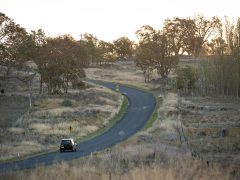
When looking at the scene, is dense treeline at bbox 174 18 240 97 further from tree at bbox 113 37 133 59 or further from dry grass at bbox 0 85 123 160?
tree at bbox 113 37 133 59

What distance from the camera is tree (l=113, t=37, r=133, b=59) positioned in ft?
522

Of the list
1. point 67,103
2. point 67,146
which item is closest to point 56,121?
point 67,103

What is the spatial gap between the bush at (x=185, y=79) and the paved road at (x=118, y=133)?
7198mm

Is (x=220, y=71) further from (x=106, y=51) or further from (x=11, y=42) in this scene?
(x=106, y=51)

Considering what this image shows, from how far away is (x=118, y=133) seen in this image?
49.4 metres

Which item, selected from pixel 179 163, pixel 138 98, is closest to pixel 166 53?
pixel 138 98

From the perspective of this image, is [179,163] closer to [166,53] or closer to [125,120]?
[125,120]

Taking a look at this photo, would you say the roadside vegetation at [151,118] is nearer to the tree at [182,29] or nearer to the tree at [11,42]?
the tree at [11,42]

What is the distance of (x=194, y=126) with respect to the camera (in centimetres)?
4803

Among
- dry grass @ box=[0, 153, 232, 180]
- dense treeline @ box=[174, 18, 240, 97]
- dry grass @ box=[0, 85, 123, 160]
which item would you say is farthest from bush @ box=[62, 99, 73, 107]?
dry grass @ box=[0, 153, 232, 180]

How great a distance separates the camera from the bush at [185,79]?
86125 millimetres

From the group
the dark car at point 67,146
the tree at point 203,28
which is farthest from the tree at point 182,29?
the dark car at point 67,146

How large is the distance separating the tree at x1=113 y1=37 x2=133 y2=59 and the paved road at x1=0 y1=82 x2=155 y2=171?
70.9 m

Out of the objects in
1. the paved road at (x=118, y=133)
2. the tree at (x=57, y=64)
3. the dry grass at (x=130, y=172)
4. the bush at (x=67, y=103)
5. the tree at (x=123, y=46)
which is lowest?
the paved road at (x=118, y=133)
